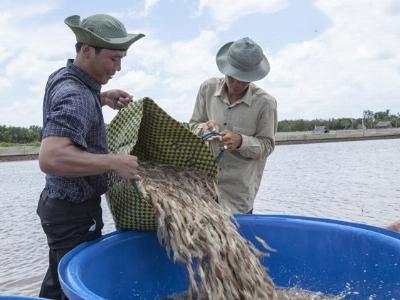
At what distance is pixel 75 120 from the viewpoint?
209 cm

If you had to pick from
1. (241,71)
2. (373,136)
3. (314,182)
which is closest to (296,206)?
(314,182)

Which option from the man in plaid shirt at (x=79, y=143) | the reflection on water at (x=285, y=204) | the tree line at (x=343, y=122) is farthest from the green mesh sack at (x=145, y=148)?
the tree line at (x=343, y=122)

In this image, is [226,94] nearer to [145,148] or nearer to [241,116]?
[241,116]

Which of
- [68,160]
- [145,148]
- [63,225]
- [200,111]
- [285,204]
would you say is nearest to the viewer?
[68,160]

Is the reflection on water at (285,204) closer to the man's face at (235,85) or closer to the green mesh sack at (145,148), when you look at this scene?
the green mesh sack at (145,148)

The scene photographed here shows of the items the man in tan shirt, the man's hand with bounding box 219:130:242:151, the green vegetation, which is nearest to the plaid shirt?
the man's hand with bounding box 219:130:242:151

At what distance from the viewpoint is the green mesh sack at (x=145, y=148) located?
245 centimetres

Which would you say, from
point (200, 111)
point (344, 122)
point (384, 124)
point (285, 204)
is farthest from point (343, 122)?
point (200, 111)

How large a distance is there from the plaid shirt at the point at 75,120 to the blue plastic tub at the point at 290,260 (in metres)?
0.27

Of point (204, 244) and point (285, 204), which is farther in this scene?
point (285, 204)

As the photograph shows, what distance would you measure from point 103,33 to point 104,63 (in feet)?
0.45

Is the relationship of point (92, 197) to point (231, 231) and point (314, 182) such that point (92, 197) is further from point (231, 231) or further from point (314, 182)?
point (314, 182)

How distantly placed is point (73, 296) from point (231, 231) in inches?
36.0

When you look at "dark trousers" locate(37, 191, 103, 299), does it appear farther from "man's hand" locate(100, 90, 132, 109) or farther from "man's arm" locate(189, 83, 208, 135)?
"man's arm" locate(189, 83, 208, 135)
